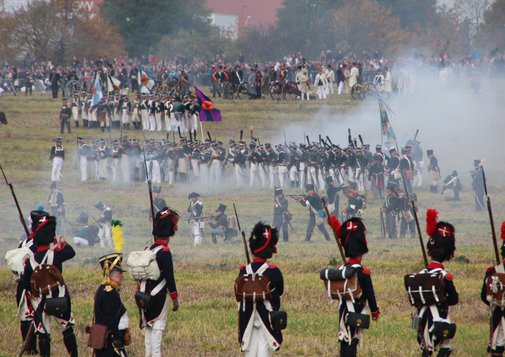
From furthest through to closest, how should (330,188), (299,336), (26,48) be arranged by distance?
(26,48)
(330,188)
(299,336)

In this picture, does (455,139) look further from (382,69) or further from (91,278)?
(91,278)

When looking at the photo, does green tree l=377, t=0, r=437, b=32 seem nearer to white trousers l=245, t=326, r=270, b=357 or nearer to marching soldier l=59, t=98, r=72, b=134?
marching soldier l=59, t=98, r=72, b=134

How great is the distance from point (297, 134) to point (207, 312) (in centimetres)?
2947

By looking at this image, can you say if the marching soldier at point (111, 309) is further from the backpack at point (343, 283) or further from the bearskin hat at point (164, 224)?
the backpack at point (343, 283)

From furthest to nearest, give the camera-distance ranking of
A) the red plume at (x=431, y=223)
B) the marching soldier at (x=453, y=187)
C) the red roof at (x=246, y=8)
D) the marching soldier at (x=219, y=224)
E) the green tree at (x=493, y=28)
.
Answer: the red roof at (x=246, y=8) → the green tree at (x=493, y=28) → the marching soldier at (x=453, y=187) → the marching soldier at (x=219, y=224) → the red plume at (x=431, y=223)

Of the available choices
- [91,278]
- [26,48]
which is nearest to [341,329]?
[91,278]

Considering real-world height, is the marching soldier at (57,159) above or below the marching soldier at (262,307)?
below

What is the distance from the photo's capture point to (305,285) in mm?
15742

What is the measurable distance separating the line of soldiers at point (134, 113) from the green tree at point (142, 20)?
3060cm

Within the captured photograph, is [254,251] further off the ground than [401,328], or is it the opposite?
[254,251]

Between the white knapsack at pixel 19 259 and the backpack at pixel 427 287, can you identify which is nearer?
the backpack at pixel 427 287

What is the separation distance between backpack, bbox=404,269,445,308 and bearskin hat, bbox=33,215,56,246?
3866mm

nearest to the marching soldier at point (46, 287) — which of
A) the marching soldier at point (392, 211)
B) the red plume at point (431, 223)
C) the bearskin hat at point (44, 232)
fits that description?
the bearskin hat at point (44, 232)

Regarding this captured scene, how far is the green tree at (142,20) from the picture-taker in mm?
76375
